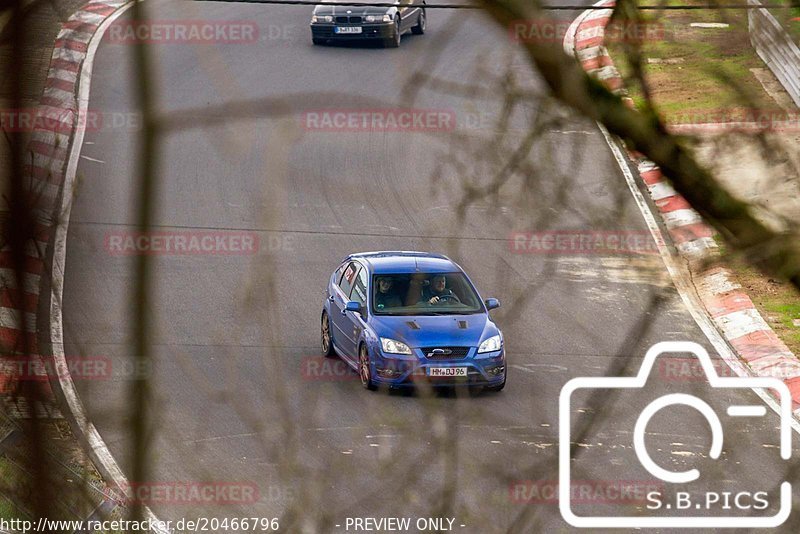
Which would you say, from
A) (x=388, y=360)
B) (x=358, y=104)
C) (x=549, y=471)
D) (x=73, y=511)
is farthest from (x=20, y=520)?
(x=388, y=360)

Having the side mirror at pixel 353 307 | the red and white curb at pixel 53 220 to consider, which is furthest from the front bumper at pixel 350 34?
the red and white curb at pixel 53 220

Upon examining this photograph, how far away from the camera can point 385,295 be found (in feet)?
48.0

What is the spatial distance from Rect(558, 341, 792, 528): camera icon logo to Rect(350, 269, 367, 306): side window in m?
2.59

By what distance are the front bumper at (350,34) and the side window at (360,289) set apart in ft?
48.3

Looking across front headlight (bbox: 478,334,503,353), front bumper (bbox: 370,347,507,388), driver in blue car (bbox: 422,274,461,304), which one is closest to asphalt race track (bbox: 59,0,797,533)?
front bumper (bbox: 370,347,507,388)

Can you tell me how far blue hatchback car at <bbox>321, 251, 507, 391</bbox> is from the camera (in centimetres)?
1372

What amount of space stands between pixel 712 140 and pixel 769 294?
16.1 metres

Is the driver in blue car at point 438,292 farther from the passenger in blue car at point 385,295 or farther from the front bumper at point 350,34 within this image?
the front bumper at point 350,34

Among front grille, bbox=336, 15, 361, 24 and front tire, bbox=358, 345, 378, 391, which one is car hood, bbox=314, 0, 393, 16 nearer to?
front grille, bbox=336, 15, 361, 24

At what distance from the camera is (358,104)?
2.82 m

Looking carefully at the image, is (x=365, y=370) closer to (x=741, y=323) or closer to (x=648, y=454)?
(x=648, y=454)
